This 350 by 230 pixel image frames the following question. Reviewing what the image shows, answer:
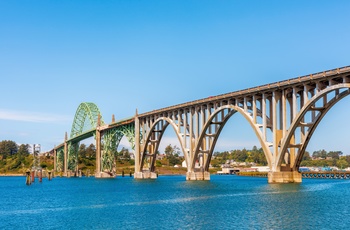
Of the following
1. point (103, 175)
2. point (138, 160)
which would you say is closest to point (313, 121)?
point (138, 160)

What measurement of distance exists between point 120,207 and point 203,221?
53.6 feet

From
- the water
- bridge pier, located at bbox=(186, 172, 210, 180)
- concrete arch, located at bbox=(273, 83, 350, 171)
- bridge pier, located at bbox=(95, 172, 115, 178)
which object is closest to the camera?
the water

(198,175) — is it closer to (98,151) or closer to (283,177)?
(283,177)

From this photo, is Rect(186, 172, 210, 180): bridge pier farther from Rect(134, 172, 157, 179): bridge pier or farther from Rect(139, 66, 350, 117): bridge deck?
Rect(134, 172, 157, 179): bridge pier

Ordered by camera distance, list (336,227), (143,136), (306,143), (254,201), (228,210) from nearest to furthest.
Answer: (336,227) < (228,210) < (254,201) < (306,143) < (143,136)

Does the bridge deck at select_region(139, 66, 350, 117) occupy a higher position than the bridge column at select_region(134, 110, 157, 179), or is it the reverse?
the bridge deck at select_region(139, 66, 350, 117)

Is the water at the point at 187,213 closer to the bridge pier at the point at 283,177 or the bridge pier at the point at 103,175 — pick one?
the bridge pier at the point at 283,177

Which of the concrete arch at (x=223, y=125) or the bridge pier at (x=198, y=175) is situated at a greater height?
the concrete arch at (x=223, y=125)

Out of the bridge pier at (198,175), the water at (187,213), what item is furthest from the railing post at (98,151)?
the water at (187,213)

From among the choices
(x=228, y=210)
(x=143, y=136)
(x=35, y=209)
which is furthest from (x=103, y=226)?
(x=143, y=136)

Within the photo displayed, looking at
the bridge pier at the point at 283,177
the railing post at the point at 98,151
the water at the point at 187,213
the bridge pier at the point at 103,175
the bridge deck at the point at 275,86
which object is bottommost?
the water at the point at 187,213

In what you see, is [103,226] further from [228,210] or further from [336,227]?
[336,227]

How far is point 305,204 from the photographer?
56.0 metres

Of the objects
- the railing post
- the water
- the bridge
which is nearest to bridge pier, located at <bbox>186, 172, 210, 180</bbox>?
the bridge
